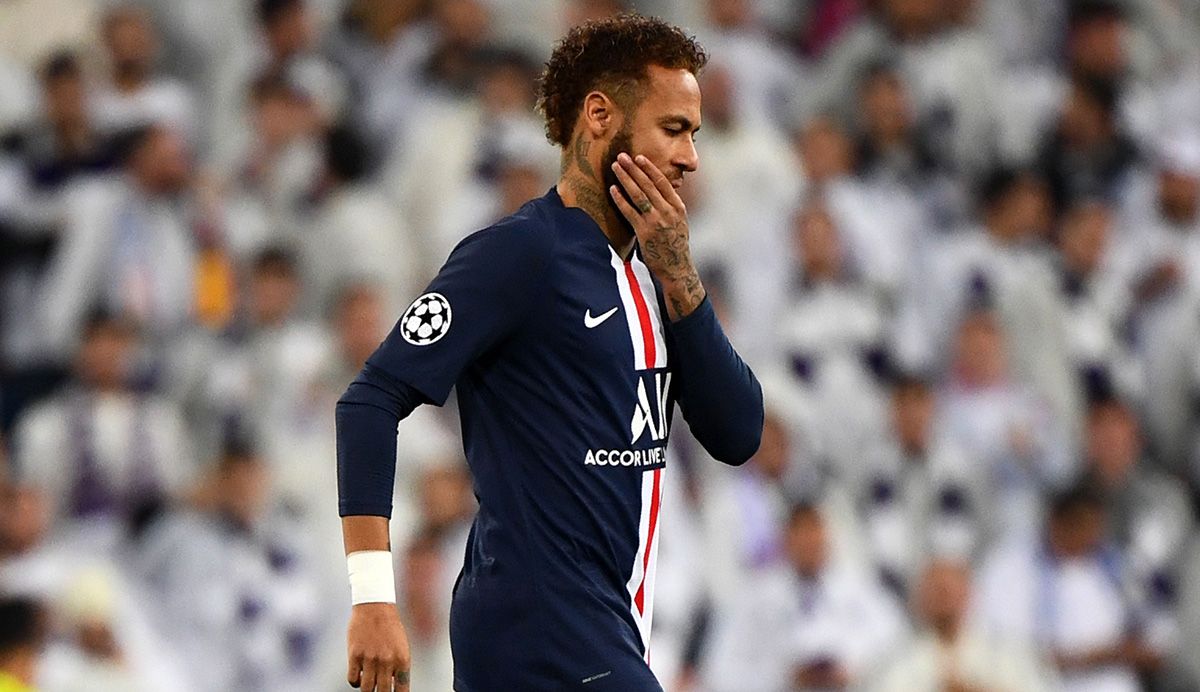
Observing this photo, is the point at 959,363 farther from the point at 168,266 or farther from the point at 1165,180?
the point at 168,266

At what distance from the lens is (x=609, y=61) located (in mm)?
3482

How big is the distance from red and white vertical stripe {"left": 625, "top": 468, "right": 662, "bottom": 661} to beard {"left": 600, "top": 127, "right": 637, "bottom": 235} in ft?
1.57

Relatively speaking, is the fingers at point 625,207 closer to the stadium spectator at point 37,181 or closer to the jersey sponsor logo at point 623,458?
the jersey sponsor logo at point 623,458

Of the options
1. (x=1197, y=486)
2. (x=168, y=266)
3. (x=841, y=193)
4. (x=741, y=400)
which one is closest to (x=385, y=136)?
(x=168, y=266)

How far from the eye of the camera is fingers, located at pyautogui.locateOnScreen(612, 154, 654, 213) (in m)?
3.39

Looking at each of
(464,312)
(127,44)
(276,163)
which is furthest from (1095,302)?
(464,312)

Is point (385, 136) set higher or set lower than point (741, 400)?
higher

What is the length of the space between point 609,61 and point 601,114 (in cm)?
10

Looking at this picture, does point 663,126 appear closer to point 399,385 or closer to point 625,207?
point 625,207

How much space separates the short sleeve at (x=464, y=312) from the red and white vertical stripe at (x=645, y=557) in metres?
0.39

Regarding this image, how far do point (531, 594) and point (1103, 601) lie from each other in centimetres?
605

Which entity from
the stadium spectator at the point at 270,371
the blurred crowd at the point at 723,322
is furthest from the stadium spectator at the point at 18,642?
the stadium spectator at the point at 270,371

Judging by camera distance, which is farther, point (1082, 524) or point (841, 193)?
point (841, 193)

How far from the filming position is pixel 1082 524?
888 centimetres
